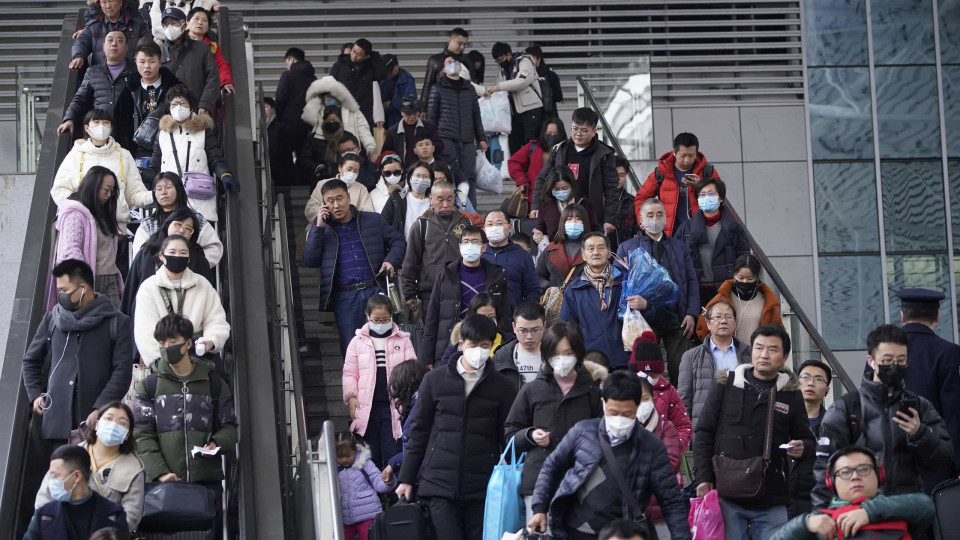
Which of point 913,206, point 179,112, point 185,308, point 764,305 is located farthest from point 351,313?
point 913,206

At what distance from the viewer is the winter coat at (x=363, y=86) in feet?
52.4

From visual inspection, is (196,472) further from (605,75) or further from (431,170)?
(605,75)

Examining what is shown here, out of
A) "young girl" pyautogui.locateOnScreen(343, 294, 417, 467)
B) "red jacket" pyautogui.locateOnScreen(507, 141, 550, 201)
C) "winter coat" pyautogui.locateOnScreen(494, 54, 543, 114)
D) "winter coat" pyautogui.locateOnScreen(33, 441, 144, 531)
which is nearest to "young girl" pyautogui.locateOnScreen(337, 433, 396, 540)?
"young girl" pyautogui.locateOnScreen(343, 294, 417, 467)

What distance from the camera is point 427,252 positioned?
12000mm

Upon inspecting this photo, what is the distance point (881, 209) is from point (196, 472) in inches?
512

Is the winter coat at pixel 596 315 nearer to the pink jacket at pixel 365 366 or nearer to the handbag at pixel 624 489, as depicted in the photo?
the pink jacket at pixel 365 366

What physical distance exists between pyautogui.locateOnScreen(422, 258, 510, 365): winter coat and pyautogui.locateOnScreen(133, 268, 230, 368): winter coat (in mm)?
1686

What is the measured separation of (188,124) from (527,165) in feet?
13.4

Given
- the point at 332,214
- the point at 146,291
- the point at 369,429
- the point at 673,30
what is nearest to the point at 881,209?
the point at 673,30

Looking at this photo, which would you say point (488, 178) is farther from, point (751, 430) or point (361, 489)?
point (751, 430)

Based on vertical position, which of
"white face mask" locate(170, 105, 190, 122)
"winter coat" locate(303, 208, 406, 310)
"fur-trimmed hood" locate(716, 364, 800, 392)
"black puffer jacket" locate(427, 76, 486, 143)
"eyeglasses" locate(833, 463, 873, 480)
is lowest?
"eyeglasses" locate(833, 463, 873, 480)

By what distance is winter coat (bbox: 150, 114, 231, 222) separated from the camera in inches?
453

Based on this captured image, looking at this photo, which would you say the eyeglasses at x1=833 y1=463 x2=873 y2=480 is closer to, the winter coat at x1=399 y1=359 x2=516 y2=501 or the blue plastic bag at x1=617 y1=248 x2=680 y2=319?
the winter coat at x1=399 y1=359 x2=516 y2=501

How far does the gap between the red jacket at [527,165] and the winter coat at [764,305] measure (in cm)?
328
